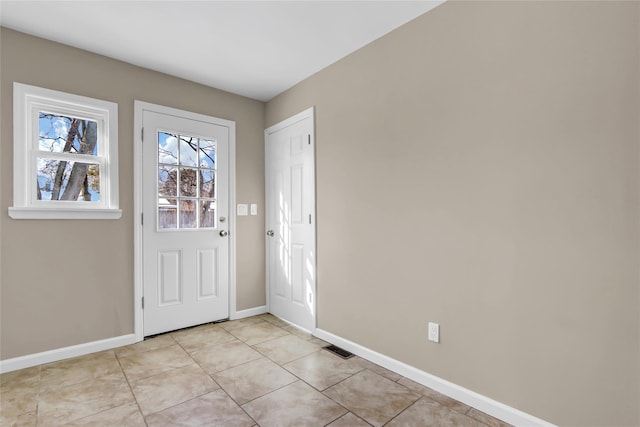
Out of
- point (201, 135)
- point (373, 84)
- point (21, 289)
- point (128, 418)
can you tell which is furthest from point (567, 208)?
point (21, 289)

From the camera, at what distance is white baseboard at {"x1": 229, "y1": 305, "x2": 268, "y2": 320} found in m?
3.51

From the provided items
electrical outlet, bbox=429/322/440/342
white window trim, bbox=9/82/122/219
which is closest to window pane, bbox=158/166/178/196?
white window trim, bbox=9/82/122/219

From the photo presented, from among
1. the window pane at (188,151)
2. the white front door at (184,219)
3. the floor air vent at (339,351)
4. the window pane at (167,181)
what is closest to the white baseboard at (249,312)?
the white front door at (184,219)

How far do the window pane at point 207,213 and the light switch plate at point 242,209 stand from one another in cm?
27

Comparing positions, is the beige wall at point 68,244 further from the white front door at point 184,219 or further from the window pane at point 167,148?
the window pane at point 167,148

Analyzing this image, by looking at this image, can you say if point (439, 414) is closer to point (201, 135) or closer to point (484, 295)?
point (484, 295)

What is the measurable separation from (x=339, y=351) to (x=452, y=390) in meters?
0.96

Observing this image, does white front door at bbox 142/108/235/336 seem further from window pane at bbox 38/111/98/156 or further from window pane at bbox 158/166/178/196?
window pane at bbox 38/111/98/156

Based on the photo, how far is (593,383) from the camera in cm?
149

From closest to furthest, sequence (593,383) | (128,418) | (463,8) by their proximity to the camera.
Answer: (593,383) → (128,418) → (463,8)

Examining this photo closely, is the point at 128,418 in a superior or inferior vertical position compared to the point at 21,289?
inferior

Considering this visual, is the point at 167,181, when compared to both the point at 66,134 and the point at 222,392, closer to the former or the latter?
the point at 66,134

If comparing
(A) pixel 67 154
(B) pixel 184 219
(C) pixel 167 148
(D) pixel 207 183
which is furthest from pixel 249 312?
(A) pixel 67 154

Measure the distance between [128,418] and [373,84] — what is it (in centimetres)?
271
